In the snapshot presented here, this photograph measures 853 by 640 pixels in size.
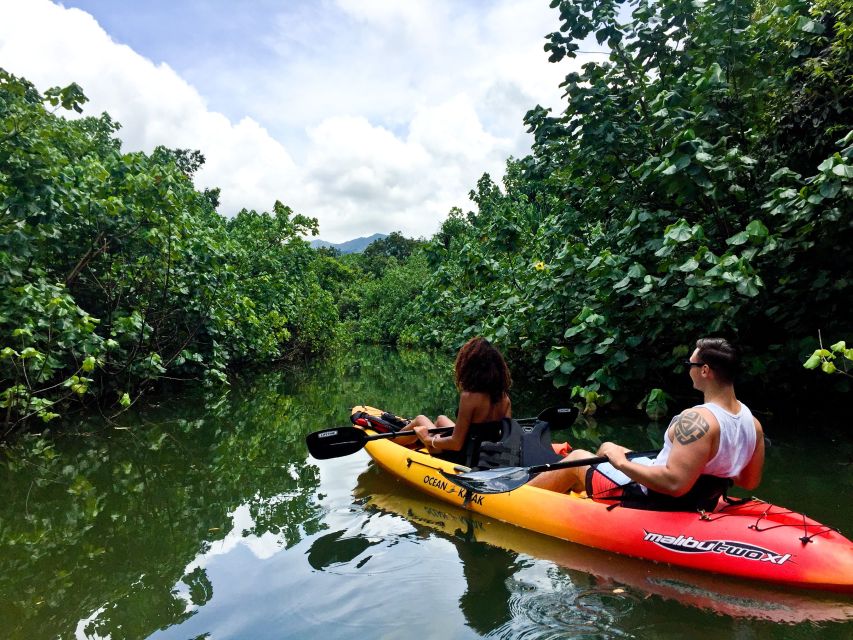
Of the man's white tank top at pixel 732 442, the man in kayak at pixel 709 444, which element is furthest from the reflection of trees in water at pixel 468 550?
the man's white tank top at pixel 732 442

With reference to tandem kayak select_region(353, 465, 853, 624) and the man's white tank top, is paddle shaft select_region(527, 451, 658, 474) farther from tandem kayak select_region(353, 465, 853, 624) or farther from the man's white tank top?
the man's white tank top

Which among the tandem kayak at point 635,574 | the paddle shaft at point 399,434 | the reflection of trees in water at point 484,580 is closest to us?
the tandem kayak at point 635,574

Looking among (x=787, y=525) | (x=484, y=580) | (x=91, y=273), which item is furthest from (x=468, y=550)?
(x=91, y=273)

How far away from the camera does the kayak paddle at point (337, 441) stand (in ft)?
17.2

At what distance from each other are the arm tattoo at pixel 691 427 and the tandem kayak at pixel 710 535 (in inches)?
24.0

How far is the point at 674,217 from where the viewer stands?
266 inches

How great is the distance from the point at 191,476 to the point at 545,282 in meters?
5.04

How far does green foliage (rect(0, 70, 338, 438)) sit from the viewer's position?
5.89 meters

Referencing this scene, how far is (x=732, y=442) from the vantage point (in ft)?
9.38

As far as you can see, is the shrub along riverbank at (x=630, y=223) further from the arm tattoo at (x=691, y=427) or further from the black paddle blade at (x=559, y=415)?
the arm tattoo at (x=691, y=427)

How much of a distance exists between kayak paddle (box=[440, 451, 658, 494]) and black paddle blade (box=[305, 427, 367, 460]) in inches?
59.8

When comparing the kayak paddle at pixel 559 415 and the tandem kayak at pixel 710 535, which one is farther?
the kayak paddle at pixel 559 415

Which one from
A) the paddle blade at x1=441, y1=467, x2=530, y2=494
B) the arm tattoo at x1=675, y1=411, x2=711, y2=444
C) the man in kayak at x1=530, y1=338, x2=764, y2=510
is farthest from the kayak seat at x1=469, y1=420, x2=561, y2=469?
the arm tattoo at x1=675, y1=411, x2=711, y2=444

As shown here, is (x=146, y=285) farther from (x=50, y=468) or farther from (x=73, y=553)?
(x=73, y=553)
